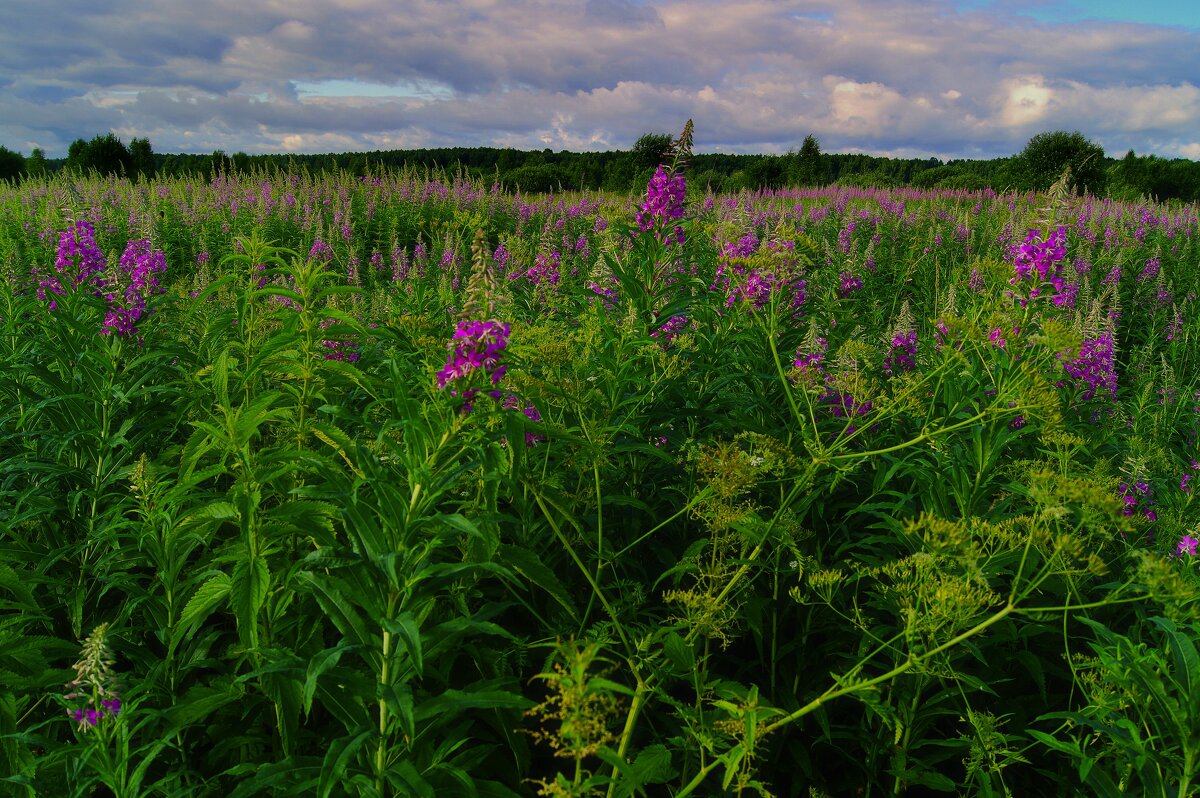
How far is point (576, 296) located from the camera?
434cm

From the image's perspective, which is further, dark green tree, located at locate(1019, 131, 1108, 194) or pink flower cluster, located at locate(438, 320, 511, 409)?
dark green tree, located at locate(1019, 131, 1108, 194)

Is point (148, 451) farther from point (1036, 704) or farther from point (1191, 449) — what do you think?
point (1191, 449)

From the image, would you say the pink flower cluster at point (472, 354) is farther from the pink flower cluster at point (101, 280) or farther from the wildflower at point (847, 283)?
the wildflower at point (847, 283)

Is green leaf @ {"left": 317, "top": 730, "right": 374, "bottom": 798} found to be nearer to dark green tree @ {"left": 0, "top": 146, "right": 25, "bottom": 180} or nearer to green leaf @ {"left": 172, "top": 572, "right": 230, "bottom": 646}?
green leaf @ {"left": 172, "top": 572, "right": 230, "bottom": 646}

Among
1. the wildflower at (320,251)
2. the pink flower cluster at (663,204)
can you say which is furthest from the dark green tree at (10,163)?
the pink flower cluster at (663,204)

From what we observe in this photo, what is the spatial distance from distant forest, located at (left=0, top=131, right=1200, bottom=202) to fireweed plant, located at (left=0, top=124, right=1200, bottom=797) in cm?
1606

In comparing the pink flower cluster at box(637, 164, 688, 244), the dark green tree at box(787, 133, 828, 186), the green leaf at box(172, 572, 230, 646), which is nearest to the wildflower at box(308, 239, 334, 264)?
the pink flower cluster at box(637, 164, 688, 244)

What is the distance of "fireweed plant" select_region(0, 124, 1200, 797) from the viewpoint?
1.95 metres

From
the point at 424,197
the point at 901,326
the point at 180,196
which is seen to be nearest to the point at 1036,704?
the point at 901,326

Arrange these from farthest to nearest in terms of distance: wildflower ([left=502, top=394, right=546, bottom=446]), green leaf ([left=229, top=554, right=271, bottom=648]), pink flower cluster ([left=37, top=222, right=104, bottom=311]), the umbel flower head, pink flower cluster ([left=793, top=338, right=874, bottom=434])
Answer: pink flower cluster ([left=37, top=222, right=104, bottom=311]) < pink flower cluster ([left=793, top=338, right=874, bottom=434]) < wildflower ([left=502, top=394, right=546, bottom=446]) < green leaf ([left=229, top=554, right=271, bottom=648]) < the umbel flower head

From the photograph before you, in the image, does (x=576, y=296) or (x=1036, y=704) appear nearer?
(x=1036, y=704)

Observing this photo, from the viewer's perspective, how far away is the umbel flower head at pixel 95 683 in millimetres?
1689

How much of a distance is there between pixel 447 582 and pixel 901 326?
365 centimetres

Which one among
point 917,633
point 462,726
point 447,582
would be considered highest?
point 447,582
